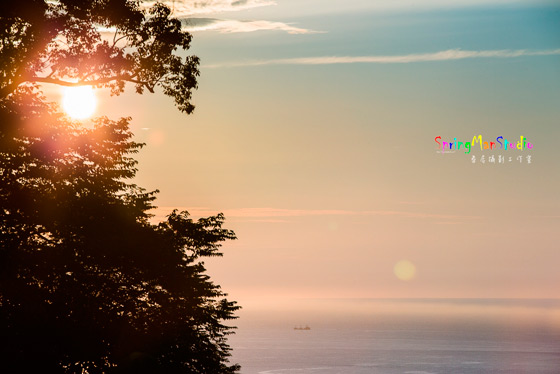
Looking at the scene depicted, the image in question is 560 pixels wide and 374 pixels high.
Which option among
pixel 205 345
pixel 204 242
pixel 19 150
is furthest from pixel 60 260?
pixel 204 242

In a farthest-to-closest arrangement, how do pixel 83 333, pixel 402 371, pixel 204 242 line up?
pixel 402 371 < pixel 204 242 < pixel 83 333

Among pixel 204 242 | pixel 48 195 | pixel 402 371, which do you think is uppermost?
pixel 402 371

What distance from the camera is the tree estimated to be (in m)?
24.8

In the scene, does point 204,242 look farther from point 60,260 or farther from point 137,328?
point 60,260

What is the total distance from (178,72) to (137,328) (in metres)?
10.9

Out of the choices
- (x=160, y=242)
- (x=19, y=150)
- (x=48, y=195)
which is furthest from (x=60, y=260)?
(x=160, y=242)

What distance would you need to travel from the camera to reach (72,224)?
2619cm

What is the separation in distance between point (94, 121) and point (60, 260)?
7.01 m

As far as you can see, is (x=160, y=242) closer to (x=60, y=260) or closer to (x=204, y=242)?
(x=60, y=260)

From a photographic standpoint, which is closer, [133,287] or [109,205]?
[109,205]

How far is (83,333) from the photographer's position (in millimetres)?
26891

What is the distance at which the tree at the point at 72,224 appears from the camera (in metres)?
24.8

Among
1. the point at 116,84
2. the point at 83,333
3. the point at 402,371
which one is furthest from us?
the point at 402,371

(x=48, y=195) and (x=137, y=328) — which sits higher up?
(x=48, y=195)
